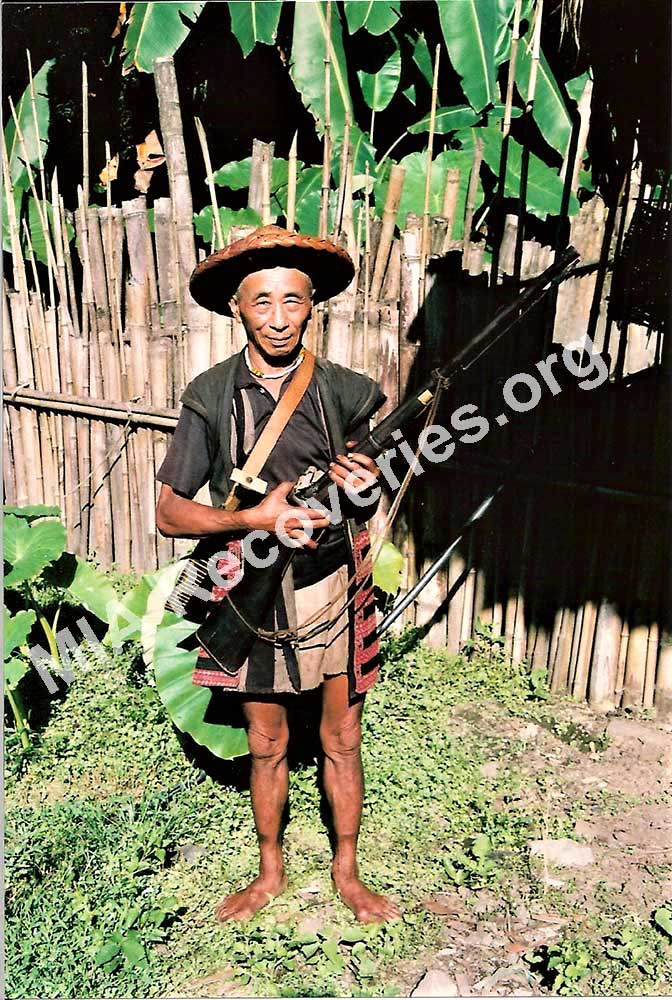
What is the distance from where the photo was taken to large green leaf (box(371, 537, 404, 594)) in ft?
14.5

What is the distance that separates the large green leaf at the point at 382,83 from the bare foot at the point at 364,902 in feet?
17.2

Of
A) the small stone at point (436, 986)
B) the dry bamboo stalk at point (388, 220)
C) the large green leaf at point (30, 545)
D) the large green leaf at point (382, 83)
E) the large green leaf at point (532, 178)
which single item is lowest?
the small stone at point (436, 986)

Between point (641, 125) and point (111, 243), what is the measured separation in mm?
2962

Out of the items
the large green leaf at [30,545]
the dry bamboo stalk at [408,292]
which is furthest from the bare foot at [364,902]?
the dry bamboo stalk at [408,292]

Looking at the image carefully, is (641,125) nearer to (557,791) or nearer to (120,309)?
(120,309)

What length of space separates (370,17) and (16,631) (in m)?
4.58

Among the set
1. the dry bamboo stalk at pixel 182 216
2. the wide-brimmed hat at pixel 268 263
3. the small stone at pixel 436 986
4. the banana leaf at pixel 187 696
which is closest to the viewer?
the wide-brimmed hat at pixel 268 263

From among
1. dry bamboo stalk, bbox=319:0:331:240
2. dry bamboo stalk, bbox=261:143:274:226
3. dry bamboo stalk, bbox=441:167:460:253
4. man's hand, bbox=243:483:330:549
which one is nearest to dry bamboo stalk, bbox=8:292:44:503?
dry bamboo stalk, bbox=261:143:274:226

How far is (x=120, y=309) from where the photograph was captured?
204 inches

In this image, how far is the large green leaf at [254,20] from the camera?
6.04 meters

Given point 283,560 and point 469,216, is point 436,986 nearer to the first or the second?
point 283,560

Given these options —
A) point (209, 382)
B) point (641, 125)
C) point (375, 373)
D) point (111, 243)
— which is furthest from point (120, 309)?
point (641, 125)

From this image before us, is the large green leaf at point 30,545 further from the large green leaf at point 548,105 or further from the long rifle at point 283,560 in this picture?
the large green leaf at point 548,105

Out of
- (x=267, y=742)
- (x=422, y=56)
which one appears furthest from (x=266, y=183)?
(x=267, y=742)
